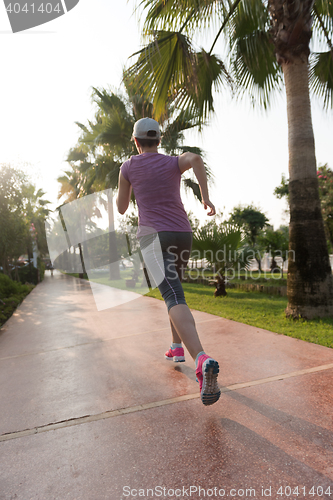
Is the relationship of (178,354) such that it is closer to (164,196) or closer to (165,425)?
(165,425)

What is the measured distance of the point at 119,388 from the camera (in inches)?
91.9

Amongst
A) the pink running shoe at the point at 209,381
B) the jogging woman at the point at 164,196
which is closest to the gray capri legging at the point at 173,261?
the jogging woman at the point at 164,196

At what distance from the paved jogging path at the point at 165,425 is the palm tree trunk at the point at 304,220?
1.02 metres

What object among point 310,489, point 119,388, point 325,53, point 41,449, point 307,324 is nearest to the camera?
point 310,489

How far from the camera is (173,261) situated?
217cm

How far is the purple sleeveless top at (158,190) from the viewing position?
2.23 meters

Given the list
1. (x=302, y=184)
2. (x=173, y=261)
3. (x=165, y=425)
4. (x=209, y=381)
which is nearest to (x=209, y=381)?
(x=209, y=381)

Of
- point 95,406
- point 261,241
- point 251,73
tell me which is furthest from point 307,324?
point 261,241

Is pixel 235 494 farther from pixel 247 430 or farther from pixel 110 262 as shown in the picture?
pixel 110 262

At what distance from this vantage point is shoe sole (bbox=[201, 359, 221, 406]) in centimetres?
171

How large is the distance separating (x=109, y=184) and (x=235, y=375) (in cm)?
1106

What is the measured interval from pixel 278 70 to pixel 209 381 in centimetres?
579

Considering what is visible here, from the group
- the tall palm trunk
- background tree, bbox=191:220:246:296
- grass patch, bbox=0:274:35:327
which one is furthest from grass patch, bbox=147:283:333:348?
grass patch, bbox=0:274:35:327

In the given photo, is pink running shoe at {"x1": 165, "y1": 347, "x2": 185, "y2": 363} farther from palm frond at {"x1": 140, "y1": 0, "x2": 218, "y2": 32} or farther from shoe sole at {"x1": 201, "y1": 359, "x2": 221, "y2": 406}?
palm frond at {"x1": 140, "y1": 0, "x2": 218, "y2": 32}
